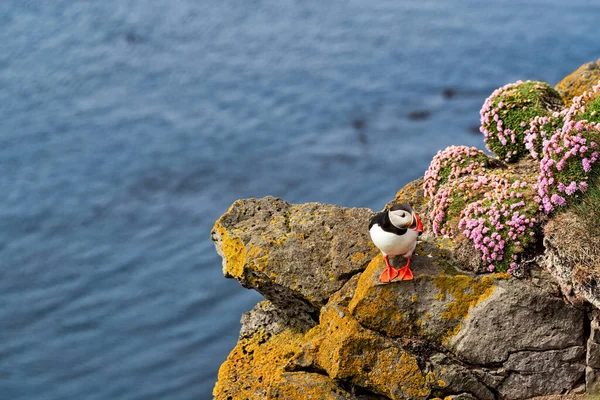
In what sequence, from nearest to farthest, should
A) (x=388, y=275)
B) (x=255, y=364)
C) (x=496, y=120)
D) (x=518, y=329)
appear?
(x=518, y=329)
(x=388, y=275)
(x=255, y=364)
(x=496, y=120)

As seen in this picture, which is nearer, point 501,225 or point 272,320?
point 501,225

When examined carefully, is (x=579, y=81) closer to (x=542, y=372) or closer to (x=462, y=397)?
(x=542, y=372)

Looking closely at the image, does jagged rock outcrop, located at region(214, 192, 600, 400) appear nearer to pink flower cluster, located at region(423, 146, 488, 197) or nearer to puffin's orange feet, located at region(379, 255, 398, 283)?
puffin's orange feet, located at region(379, 255, 398, 283)

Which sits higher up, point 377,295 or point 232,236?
point 232,236

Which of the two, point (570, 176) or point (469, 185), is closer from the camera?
point (570, 176)

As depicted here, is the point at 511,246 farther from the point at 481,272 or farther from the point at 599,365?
the point at 599,365

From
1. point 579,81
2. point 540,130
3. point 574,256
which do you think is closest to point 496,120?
point 540,130

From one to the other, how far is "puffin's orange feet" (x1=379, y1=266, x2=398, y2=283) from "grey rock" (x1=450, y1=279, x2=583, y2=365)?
87 centimetres

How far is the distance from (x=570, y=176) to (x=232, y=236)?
4.01 meters

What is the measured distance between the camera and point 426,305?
784 centimetres

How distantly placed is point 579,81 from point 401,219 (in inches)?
247

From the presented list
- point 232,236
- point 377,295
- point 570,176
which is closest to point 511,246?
point 570,176

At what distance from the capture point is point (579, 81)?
40.2ft

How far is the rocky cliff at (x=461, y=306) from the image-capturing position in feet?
25.2
